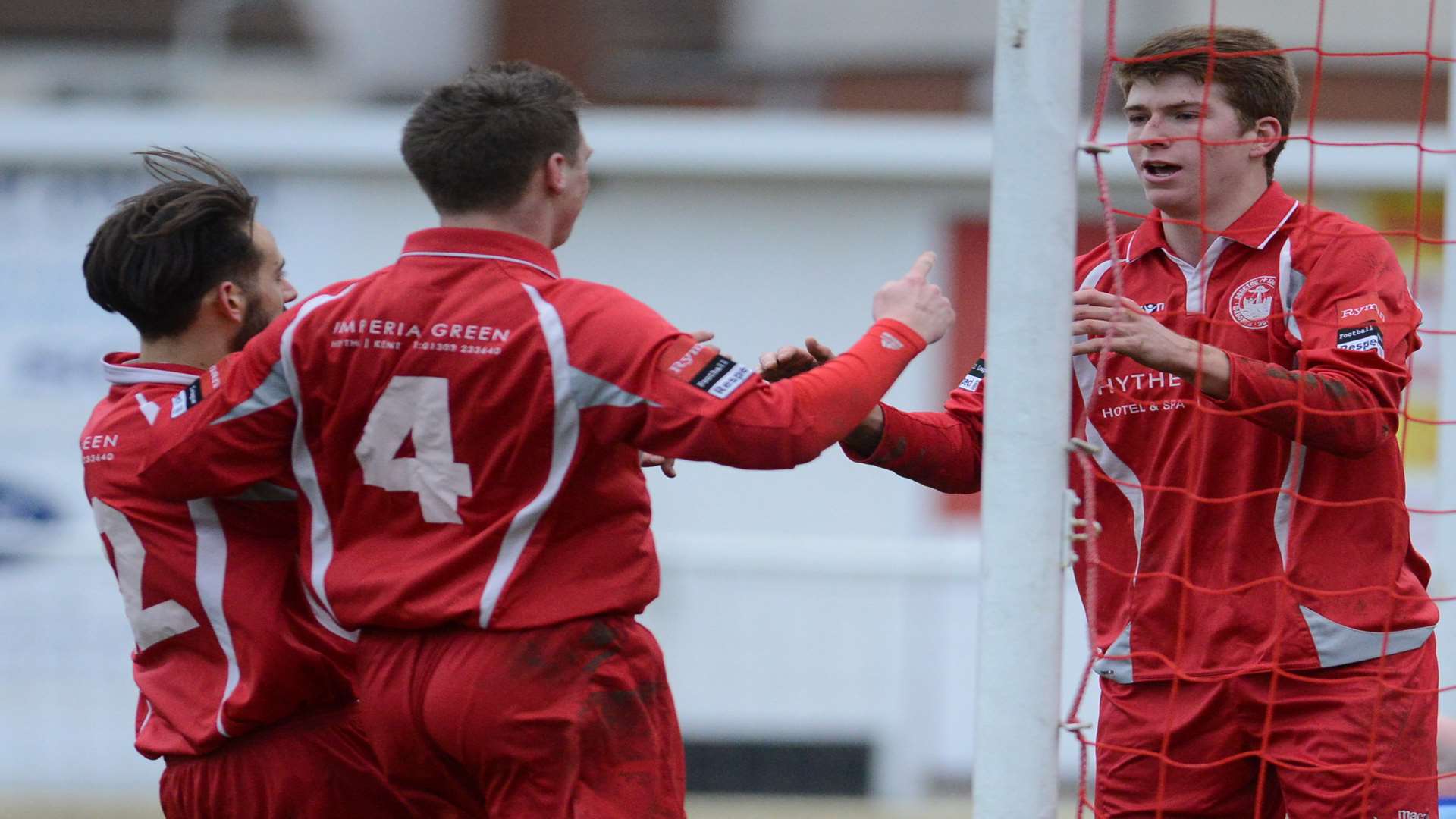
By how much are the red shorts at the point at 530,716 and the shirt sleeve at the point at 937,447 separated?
66 centimetres

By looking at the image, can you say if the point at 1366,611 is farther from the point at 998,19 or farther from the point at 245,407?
the point at 245,407

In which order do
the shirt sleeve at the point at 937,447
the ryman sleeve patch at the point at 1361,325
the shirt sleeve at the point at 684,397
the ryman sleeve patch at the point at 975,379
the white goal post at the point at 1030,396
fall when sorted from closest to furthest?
the shirt sleeve at the point at 684,397 < the white goal post at the point at 1030,396 < the ryman sleeve patch at the point at 1361,325 < the shirt sleeve at the point at 937,447 < the ryman sleeve patch at the point at 975,379

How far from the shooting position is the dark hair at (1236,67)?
3.09 meters

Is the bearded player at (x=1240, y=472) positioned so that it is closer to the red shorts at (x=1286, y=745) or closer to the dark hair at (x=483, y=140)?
the red shorts at (x=1286, y=745)

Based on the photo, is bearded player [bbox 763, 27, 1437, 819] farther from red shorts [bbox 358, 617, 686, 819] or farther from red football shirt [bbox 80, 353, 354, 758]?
red football shirt [bbox 80, 353, 354, 758]

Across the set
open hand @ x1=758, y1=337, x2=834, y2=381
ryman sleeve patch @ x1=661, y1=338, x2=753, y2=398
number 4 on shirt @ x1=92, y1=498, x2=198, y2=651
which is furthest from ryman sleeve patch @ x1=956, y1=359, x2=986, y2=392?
number 4 on shirt @ x1=92, y1=498, x2=198, y2=651

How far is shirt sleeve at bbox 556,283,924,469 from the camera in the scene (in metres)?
2.57

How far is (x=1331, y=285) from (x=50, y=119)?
729cm

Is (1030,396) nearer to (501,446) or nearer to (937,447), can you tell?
(937,447)

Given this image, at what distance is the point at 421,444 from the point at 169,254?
70 centimetres

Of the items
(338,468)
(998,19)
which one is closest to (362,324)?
(338,468)

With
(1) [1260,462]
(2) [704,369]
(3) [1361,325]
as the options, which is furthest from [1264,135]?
(2) [704,369]

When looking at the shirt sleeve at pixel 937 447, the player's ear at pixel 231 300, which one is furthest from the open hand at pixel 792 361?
the player's ear at pixel 231 300

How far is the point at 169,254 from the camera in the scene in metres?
3.02
